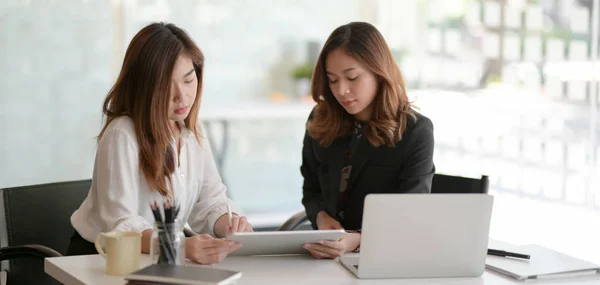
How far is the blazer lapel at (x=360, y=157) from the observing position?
8.41ft

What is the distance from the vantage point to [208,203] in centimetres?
248

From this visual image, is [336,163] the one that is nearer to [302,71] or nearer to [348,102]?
[348,102]

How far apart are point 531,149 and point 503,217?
44cm

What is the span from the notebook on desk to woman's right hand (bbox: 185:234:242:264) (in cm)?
65

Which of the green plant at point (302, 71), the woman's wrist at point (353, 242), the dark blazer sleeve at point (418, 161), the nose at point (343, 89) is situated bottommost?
the woman's wrist at point (353, 242)

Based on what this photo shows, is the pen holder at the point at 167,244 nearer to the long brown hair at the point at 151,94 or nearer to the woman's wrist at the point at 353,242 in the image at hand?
the long brown hair at the point at 151,94

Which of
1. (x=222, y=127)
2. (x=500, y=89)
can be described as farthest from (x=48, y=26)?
(x=500, y=89)

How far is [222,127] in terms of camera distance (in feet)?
17.0

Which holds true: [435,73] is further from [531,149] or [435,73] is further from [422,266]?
[422,266]

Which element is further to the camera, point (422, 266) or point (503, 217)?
point (503, 217)

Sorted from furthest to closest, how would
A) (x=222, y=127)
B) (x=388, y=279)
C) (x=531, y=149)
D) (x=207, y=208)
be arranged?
(x=222, y=127) < (x=531, y=149) < (x=207, y=208) < (x=388, y=279)

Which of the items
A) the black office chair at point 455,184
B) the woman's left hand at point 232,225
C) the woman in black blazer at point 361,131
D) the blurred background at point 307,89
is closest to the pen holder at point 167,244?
the woman's left hand at point 232,225

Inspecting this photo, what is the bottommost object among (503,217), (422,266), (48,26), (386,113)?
(503,217)

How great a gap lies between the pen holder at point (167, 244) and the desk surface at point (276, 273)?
10 cm
